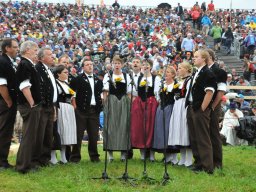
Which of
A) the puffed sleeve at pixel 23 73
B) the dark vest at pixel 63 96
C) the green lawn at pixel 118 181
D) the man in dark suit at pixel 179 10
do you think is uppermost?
the man in dark suit at pixel 179 10

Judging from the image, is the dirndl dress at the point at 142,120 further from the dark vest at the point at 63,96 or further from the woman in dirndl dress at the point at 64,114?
the dark vest at the point at 63,96

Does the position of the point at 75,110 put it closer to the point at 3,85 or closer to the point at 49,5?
the point at 3,85

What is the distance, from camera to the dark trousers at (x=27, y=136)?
8344 millimetres

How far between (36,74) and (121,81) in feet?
6.25

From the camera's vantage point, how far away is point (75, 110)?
32.7ft

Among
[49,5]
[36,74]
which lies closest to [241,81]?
[36,74]

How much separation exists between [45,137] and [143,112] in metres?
1.91

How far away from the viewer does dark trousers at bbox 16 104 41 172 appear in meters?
8.34

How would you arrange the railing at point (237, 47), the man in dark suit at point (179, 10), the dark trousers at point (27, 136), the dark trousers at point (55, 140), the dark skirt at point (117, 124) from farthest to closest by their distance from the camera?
the man in dark suit at point (179, 10) → the railing at point (237, 47) → the dark skirt at point (117, 124) → the dark trousers at point (55, 140) → the dark trousers at point (27, 136)

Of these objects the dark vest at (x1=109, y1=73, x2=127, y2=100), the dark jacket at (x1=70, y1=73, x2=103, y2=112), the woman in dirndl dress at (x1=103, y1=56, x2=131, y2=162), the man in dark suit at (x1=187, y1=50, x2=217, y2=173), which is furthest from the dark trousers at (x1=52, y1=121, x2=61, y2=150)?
the man in dark suit at (x1=187, y1=50, x2=217, y2=173)

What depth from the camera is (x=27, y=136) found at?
8375mm

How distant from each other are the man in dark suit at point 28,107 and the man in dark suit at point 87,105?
4.78 feet

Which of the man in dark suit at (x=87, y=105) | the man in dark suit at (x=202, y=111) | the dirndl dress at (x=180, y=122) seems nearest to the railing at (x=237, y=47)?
the dirndl dress at (x=180, y=122)

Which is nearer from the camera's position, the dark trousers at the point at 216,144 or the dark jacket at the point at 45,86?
the dark jacket at the point at 45,86
